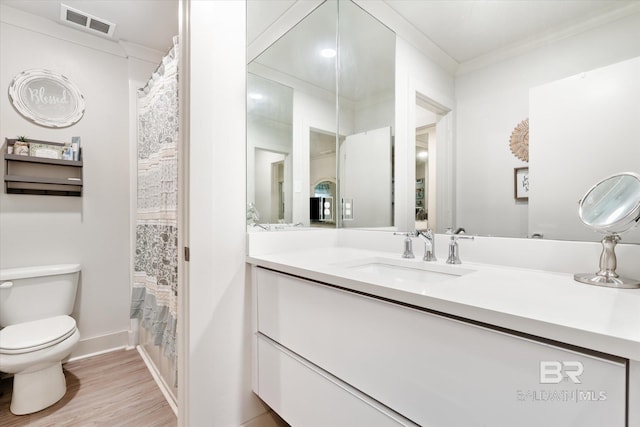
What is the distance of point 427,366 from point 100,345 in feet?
8.47

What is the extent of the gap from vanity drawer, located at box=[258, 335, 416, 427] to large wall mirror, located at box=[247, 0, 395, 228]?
67 cm

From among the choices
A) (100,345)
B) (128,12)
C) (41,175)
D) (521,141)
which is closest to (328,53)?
(521,141)

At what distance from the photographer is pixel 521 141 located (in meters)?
1.02

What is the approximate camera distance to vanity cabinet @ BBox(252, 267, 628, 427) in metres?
0.48

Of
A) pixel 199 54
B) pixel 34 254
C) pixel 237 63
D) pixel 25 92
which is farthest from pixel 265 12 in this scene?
pixel 34 254

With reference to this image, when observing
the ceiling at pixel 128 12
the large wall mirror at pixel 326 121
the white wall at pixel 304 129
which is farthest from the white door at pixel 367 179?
the ceiling at pixel 128 12

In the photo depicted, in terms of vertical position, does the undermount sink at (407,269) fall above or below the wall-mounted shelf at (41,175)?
below

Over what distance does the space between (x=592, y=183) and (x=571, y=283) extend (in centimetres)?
34

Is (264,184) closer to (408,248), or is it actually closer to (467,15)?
(408,248)

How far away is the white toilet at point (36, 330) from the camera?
1498 mm

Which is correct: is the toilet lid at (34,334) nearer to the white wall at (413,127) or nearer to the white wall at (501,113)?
the white wall at (413,127)

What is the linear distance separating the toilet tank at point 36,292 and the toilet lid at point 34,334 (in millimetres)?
75

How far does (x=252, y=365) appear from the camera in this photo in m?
1.31

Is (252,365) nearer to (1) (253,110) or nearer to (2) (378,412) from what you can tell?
(2) (378,412)
